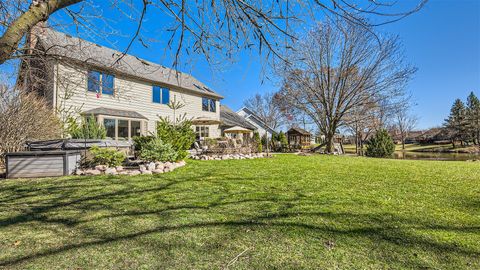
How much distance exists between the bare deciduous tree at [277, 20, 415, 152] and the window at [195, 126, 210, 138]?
764cm

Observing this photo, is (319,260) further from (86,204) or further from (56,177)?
(56,177)

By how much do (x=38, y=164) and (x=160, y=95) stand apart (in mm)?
11062

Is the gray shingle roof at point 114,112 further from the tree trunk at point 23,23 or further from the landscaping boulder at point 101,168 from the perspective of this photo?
the tree trunk at point 23,23

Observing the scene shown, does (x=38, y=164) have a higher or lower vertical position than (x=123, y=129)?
lower

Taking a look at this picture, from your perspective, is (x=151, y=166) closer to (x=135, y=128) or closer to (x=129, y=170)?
(x=129, y=170)

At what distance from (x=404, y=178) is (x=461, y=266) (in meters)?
4.83

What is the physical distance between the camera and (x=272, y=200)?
407 cm

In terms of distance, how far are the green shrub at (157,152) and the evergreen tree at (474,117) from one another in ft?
145

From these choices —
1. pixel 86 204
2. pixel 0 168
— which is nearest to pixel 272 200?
pixel 86 204

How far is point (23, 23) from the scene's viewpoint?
175cm

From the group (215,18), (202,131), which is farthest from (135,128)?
(215,18)

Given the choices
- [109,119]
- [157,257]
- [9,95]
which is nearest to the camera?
[157,257]

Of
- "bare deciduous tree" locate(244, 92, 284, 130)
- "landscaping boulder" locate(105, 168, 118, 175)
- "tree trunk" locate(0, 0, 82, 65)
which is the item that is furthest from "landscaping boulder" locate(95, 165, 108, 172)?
"bare deciduous tree" locate(244, 92, 284, 130)

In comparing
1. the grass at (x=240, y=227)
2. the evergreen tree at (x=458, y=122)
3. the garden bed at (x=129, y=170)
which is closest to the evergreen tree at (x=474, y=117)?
the evergreen tree at (x=458, y=122)
